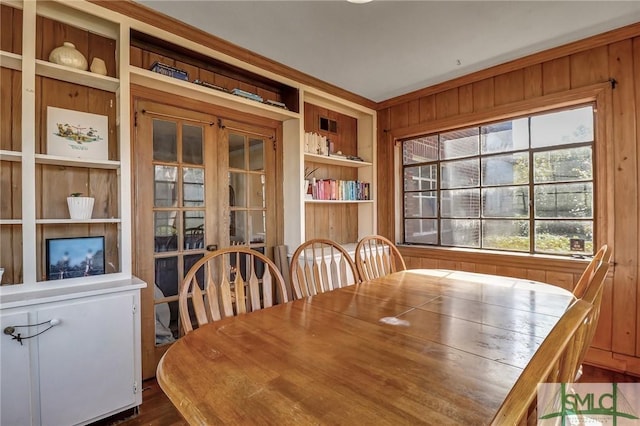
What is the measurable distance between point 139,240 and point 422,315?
1.99m

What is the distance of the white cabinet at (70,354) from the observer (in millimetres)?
1507

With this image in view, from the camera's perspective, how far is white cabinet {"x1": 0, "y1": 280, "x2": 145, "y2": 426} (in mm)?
1507

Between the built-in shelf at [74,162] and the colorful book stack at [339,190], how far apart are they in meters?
1.80

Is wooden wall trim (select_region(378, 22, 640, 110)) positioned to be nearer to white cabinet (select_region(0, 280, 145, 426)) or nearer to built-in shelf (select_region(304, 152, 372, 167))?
built-in shelf (select_region(304, 152, 372, 167))

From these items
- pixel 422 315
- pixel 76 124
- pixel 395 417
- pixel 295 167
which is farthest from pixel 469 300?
pixel 76 124

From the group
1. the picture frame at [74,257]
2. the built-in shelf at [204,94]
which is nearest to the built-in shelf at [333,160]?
the built-in shelf at [204,94]

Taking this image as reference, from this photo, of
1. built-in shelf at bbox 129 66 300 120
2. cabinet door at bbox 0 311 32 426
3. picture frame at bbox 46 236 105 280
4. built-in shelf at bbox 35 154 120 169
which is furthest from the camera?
built-in shelf at bbox 129 66 300 120

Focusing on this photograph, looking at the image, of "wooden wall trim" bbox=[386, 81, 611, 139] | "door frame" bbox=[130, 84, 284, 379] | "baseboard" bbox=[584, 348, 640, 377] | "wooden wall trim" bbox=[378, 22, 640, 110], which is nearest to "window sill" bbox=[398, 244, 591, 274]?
"baseboard" bbox=[584, 348, 640, 377]

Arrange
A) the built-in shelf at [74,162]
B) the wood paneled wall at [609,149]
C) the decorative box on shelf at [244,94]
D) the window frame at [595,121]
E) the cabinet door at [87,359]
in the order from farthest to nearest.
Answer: the decorative box on shelf at [244,94], the window frame at [595,121], the wood paneled wall at [609,149], the built-in shelf at [74,162], the cabinet door at [87,359]

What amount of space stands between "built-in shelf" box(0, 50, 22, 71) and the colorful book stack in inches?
89.5

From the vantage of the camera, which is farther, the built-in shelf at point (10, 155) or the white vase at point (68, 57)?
the white vase at point (68, 57)

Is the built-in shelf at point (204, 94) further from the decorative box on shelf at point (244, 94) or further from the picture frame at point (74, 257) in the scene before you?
the picture frame at point (74, 257)

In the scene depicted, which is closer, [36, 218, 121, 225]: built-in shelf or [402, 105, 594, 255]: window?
[36, 218, 121, 225]: built-in shelf

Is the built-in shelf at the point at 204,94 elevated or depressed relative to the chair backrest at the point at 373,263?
elevated
